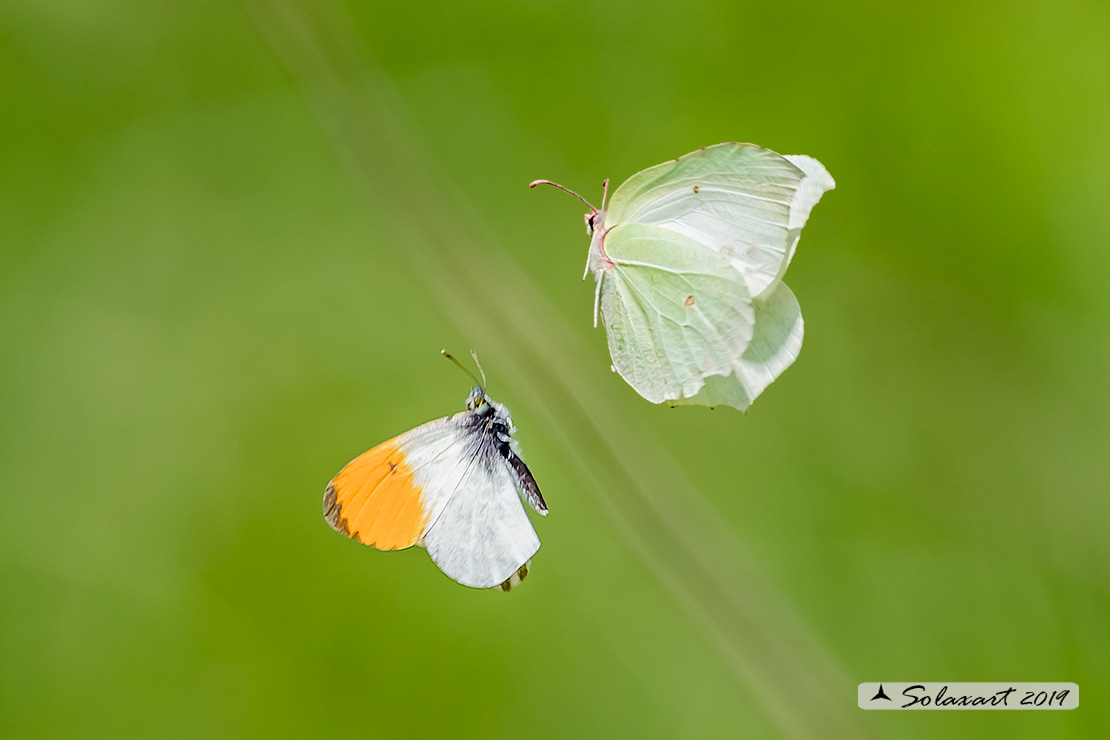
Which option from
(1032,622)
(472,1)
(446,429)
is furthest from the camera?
(472,1)

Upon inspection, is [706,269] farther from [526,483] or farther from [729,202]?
[526,483]

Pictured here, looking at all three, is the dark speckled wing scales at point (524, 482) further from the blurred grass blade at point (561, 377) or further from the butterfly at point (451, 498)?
the blurred grass blade at point (561, 377)

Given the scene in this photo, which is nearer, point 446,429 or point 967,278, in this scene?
point 446,429

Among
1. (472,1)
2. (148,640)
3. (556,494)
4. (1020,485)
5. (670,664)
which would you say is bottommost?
(148,640)

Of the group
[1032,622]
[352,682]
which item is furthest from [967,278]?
[352,682]

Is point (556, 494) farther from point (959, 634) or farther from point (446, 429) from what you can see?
point (959, 634)
